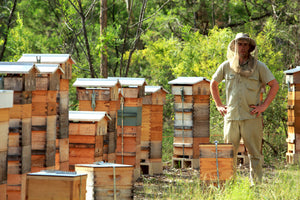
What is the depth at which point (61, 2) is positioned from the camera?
11.3 metres

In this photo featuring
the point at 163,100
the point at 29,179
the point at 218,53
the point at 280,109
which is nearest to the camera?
the point at 29,179

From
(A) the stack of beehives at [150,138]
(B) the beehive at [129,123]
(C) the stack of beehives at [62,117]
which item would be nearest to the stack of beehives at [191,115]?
(A) the stack of beehives at [150,138]

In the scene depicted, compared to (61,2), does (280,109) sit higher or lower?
lower

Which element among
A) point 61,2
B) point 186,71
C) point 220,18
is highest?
point 220,18

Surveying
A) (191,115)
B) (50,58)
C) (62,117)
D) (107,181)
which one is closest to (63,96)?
(62,117)

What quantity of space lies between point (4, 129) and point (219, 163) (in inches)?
107

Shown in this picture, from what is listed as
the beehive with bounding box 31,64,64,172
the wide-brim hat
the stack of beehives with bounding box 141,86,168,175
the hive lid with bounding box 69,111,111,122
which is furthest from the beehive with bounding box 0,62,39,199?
the stack of beehives with bounding box 141,86,168,175

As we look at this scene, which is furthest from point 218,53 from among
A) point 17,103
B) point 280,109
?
point 17,103

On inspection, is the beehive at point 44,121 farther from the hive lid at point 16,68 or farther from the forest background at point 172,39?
the forest background at point 172,39

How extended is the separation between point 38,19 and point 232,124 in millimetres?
15698

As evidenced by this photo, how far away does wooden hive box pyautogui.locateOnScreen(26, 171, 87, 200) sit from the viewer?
4188mm

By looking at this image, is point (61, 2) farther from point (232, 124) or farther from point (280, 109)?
point (232, 124)

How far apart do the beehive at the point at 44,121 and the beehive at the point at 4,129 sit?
44.3 inches

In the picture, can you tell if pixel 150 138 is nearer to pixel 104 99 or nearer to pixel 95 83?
pixel 104 99
